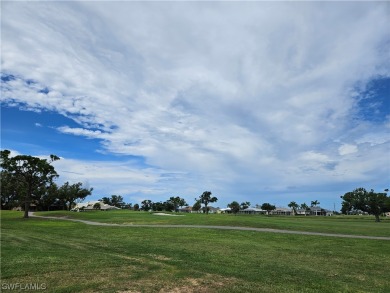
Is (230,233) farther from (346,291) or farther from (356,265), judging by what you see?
(346,291)

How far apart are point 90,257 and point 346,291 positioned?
1033 cm

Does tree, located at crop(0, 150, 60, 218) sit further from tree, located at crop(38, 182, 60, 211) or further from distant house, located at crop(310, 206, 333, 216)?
distant house, located at crop(310, 206, 333, 216)

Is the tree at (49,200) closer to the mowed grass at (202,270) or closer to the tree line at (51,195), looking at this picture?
the tree line at (51,195)

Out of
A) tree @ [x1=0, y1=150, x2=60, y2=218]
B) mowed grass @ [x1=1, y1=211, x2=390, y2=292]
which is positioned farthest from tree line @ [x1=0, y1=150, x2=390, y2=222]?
mowed grass @ [x1=1, y1=211, x2=390, y2=292]

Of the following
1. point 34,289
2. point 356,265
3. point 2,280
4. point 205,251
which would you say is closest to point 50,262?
point 2,280

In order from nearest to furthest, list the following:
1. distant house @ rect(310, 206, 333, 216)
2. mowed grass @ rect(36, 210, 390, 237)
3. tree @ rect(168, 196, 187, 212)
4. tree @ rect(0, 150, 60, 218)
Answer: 1. mowed grass @ rect(36, 210, 390, 237)
2. tree @ rect(0, 150, 60, 218)
3. tree @ rect(168, 196, 187, 212)
4. distant house @ rect(310, 206, 333, 216)

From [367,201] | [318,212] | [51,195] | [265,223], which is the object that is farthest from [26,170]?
[318,212]

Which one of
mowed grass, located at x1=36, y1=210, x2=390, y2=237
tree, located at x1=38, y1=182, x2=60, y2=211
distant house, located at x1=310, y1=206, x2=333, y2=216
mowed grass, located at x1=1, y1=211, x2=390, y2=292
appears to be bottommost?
mowed grass, located at x1=1, y1=211, x2=390, y2=292

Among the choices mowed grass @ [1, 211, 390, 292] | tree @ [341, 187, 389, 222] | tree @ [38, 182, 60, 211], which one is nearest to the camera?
mowed grass @ [1, 211, 390, 292]

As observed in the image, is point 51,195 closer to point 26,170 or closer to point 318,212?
point 26,170

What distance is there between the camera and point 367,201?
301 ft

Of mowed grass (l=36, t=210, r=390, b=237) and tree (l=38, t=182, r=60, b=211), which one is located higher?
tree (l=38, t=182, r=60, b=211)

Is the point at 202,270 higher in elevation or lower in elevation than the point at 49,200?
lower

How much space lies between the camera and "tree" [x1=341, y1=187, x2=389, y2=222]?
87625 mm
